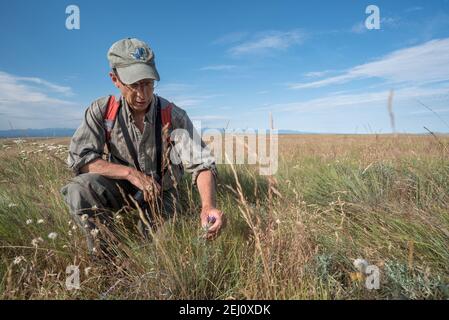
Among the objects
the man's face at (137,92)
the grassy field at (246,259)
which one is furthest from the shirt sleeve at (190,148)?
the grassy field at (246,259)

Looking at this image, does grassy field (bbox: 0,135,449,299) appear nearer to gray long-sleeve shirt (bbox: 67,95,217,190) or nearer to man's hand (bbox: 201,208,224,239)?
man's hand (bbox: 201,208,224,239)

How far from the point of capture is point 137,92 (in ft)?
9.20

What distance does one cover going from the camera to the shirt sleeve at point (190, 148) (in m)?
2.79

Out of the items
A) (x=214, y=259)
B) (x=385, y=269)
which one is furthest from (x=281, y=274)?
(x=385, y=269)

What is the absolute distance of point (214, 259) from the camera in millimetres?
2072

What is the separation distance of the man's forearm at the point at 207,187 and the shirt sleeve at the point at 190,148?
48 millimetres

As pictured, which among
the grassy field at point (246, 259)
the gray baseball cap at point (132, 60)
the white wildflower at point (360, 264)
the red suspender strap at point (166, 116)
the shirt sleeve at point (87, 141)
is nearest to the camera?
the white wildflower at point (360, 264)

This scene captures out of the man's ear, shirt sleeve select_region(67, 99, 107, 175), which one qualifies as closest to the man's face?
the man's ear

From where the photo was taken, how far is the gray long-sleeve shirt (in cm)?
283

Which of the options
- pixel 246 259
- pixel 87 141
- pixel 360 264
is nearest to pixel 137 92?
pixel 87 141

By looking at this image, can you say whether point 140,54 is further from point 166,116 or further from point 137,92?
point 166,116

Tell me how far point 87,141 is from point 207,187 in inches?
43.7

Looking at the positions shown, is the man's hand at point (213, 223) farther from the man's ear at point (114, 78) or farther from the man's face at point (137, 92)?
the man's ear at point (114, 78)
